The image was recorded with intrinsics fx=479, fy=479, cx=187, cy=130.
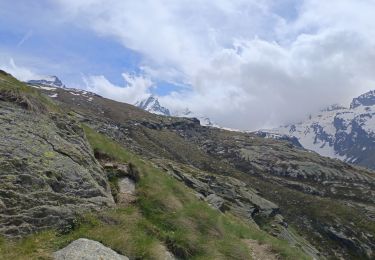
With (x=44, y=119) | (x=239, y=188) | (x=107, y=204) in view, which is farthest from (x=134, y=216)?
(x=239, y=188)

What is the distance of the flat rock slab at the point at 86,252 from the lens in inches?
643

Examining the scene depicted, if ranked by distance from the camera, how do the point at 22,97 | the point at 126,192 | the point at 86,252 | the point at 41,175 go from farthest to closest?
the point at 126,192 → the point at 22,97 → the point at 41,175 → the point at 86,252

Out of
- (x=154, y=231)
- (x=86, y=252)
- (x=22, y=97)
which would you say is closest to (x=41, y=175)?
(x=86, y=252)

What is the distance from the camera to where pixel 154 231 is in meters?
21.5

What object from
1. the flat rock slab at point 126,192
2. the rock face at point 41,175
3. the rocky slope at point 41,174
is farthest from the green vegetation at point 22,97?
the flat rock slab at point 126,192

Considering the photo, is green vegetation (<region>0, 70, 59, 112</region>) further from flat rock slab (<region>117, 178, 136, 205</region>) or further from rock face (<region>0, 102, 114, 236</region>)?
flat rock slab (<region>117, 178, 136, 205</region>)

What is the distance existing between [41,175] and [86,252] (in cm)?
A: 490

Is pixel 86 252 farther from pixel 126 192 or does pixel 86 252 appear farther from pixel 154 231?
pixel 126 192

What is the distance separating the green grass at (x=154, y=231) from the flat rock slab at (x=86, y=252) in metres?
0.52

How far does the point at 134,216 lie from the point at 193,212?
12.4 feet

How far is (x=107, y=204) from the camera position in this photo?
22.4 metres

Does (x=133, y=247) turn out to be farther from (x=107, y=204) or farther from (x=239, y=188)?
(x=239, y=188)

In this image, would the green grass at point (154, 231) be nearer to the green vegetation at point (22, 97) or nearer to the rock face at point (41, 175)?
→ the rock face at point (41, 175)

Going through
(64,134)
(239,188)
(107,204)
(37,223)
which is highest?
(239,188)
